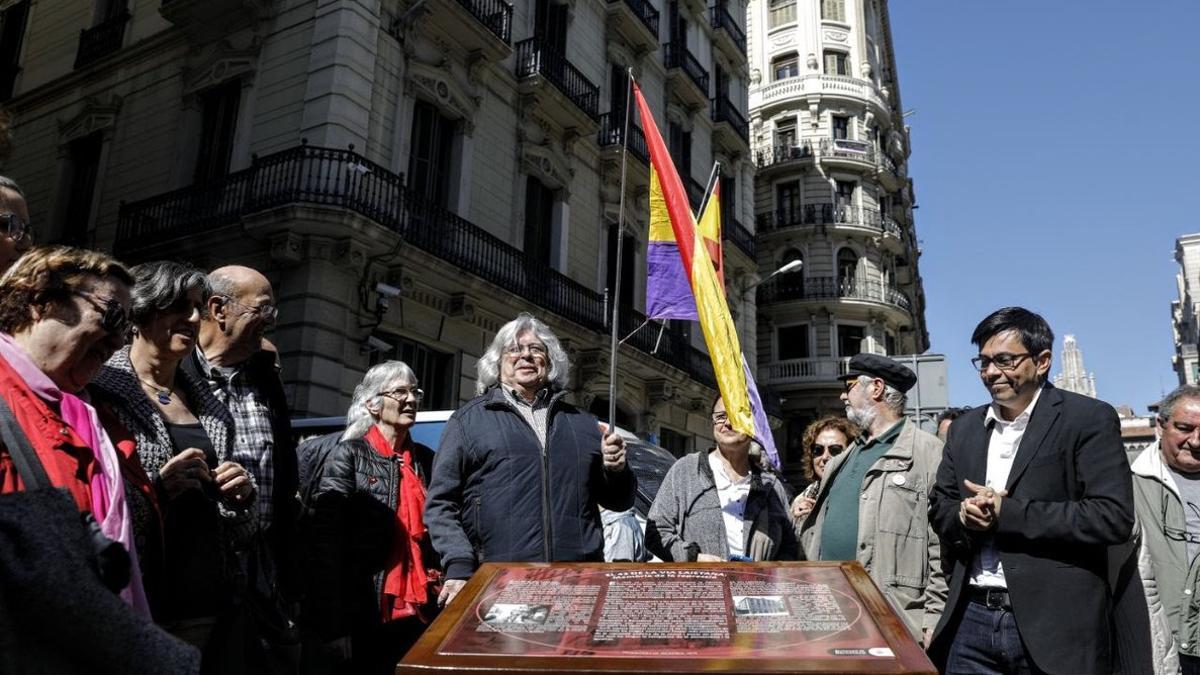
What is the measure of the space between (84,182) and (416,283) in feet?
25.6

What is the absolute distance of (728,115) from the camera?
2423 cm

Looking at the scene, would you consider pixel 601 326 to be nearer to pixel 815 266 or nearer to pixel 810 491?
pixel 810 491

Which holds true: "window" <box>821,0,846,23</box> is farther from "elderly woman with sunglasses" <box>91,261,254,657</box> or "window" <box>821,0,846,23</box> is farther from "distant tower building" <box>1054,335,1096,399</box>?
"distant tower building" <box>1054,335,1096,399</box>

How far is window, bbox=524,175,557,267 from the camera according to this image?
16.1 metres

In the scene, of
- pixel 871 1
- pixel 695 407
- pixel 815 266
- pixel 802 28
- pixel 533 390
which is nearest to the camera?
pixel 533 390

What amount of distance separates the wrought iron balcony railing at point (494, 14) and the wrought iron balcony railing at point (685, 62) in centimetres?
695

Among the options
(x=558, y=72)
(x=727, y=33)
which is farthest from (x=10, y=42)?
(x=727, y=33)

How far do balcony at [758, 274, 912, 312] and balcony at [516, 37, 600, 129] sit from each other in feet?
51.3

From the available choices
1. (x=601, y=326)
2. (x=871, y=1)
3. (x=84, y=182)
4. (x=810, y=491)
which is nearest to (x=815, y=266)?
(x=871, y=1)

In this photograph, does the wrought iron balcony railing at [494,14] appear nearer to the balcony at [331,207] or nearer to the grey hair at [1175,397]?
the balcony at [331,207]

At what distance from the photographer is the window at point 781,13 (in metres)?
34.0

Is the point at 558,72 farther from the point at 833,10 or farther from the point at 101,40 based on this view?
the point at 833,10

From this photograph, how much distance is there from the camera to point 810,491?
523 centimetres

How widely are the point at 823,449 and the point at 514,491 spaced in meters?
2.78
